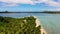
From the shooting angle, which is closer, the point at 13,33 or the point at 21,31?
the point at 13,33

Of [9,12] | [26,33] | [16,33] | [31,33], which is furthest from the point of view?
[9,12]

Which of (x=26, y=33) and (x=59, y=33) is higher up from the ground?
(x=26, y=33)

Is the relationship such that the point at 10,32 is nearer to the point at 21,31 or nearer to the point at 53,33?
the point at 21,31

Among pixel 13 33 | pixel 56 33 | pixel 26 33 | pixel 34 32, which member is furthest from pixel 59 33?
pixel 13 33

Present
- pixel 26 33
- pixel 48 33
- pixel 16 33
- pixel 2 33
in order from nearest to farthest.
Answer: pixel 2 33
pixel 16 33
pixel 26 33
pixel 48 33

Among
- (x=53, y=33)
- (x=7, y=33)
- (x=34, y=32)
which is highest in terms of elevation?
(x=7, y=33)

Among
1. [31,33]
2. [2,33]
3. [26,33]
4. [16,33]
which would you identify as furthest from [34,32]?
[2,33]

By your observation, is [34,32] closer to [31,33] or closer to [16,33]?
[31,33]

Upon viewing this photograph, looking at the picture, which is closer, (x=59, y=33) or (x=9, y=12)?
(x=59, y=33)

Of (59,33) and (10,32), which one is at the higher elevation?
(10,32)
